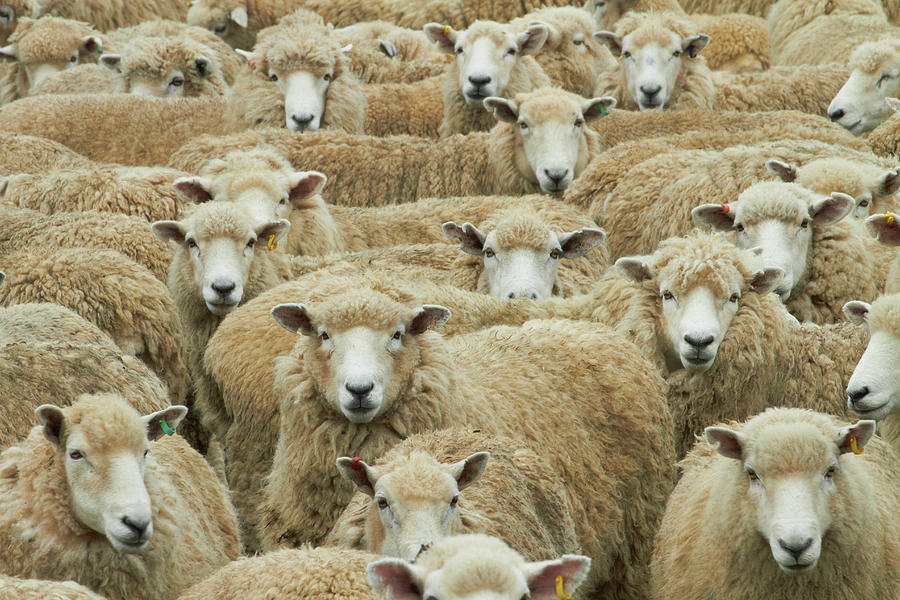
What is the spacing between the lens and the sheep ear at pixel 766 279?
699 centimetres

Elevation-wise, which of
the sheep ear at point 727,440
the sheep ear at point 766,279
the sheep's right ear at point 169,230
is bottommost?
the sheep's right ear at point 169,230

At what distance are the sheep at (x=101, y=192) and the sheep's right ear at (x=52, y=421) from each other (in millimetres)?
3503

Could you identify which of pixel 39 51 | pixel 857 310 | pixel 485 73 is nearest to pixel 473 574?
pixel 857 310

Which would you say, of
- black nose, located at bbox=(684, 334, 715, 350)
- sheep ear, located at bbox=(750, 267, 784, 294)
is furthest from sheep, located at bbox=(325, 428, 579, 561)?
sheep ear, located at bbox=(750, 267, 784, 294)

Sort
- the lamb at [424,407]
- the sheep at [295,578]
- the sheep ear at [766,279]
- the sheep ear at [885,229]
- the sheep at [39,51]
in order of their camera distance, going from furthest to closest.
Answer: the sheep at [39,51] < the sheep ear at [885,229] < the sheep ear at [766,279] < the lamb at [424,407] < the sheep at [295,578]

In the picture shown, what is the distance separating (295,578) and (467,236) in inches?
144

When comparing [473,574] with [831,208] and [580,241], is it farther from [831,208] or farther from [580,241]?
[831,208]

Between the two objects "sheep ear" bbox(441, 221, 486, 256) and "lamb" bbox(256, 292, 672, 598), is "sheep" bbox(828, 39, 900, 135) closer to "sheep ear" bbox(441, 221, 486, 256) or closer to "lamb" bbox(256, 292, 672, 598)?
"sheep ear" bbox(441, 221, 486, 256)

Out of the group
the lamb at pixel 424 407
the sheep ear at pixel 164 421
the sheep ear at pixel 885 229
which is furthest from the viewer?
the sheep ear at pixel 885 229

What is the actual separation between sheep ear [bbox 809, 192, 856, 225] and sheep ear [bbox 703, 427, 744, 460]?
272 centimetres

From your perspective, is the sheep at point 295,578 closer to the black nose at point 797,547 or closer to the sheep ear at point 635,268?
the black nose at point 797,547

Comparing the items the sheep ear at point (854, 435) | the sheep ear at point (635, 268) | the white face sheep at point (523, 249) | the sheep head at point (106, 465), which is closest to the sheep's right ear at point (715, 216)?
the white face sheep at point (523, 249)

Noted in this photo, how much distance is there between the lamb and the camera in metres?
6.05

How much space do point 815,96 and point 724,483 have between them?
6.34 metres
